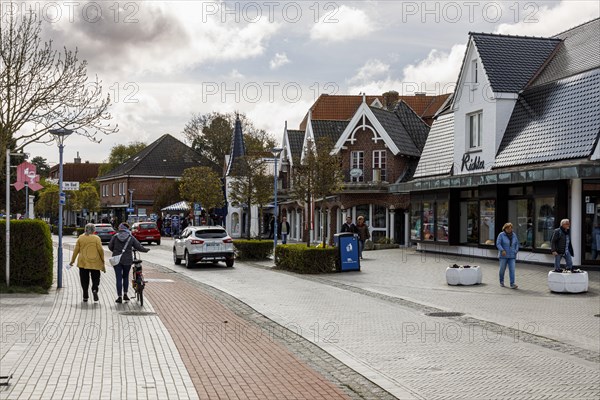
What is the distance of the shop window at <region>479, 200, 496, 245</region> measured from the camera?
1132 inches

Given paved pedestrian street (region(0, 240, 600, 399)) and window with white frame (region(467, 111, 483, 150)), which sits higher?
window with white frame (region(467, 111, 483, 150))

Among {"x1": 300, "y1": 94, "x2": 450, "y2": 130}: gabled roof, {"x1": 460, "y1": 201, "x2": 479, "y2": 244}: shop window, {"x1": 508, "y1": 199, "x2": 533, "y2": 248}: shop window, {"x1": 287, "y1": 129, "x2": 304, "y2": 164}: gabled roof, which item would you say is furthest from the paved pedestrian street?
{"x1": 300, "y1": 94, "x2": 450, "y2": 130}: gabled roof

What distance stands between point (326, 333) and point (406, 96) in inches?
2484

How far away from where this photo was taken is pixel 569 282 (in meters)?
18.3

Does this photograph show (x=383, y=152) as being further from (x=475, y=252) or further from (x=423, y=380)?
(x=423, y=380)

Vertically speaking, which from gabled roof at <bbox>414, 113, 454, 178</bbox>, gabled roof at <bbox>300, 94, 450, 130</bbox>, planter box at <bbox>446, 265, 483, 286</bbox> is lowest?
planter box at <bbox>446, 265, 483, 286</bbox>

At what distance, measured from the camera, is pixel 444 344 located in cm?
1159

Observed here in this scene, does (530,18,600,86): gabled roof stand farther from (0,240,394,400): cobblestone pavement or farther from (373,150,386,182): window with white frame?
(0,240,394,400): cobblestone pavement

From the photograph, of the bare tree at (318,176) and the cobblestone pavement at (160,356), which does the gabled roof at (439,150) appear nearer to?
the bare tree at (318,176)

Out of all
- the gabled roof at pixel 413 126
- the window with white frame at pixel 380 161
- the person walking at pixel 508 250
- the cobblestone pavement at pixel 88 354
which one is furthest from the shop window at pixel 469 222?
the cobblestone pavement at pixel 88 354

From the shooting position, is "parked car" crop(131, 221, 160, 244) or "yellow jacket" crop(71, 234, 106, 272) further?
"parked car" crop(131, 221, 160, 244)

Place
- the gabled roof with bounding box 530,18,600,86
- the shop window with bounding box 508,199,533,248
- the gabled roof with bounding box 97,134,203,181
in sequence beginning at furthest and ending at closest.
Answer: the gabled roof with bounding box 97,134,203,181 < the gabled roof with bounding box 530,18,600,86 < the shop window with bounding box 508,199,533,248

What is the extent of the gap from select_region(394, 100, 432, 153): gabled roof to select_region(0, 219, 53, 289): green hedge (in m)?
31.2

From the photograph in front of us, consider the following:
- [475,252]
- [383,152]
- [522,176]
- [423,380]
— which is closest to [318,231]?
[383,152]
